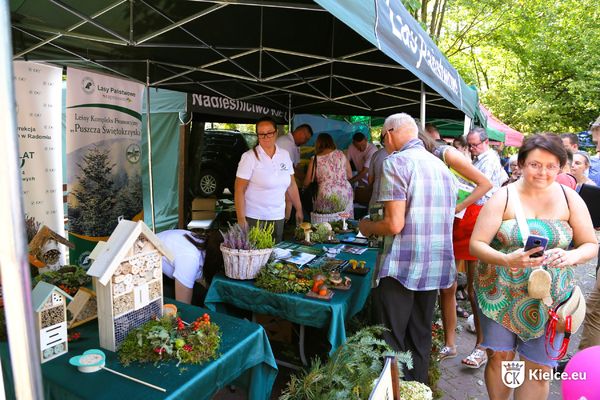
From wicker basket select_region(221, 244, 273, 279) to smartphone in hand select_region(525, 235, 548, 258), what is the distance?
1437 millimetres

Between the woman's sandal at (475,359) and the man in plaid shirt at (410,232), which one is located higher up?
the man in plaid shirt at (410,232)

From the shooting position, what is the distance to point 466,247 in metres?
3.25

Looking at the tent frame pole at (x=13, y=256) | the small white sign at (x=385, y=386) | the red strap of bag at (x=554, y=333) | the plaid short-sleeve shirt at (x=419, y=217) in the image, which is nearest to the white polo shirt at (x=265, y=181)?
the plaid short-sleeve shirt at (x=419, y=217)

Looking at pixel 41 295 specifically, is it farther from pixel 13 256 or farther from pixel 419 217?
pixel 419 217

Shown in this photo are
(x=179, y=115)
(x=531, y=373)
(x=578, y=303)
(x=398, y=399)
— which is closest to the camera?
(x=398, y=399)

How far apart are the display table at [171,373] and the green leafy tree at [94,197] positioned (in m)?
2.36

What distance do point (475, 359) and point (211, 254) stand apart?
7.57 feet

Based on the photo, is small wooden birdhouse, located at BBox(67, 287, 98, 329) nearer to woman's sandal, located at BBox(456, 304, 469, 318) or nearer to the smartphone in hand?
the smartphone in hand

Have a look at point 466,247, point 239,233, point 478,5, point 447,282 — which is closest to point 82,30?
point 239,233

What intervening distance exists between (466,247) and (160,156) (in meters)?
5.22

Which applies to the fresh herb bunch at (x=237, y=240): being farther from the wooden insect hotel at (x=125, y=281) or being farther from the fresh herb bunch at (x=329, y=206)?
the fresh herb bunch at (x=329, y=206)

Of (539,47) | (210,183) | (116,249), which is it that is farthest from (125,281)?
(539,47)

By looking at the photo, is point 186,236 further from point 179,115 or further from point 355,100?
point 355,100

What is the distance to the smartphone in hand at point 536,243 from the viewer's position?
1.72 meters
